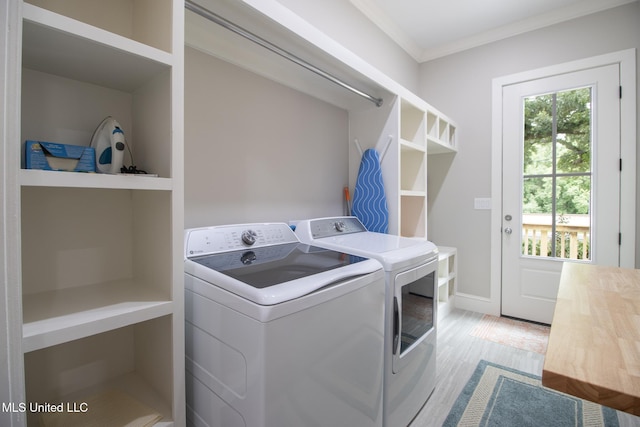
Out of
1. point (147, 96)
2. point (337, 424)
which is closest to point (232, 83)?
point (147, 96)

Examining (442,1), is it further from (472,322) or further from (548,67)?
(472,322)

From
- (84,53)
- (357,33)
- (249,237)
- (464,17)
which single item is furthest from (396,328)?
(464,17)

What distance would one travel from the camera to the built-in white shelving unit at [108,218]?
0.85 meters

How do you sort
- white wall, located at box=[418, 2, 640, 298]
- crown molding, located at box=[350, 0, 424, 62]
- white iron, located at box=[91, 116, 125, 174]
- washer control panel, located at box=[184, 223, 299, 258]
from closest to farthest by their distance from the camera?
white iron, located at box=[91, 116, 125, 174] < washer control panel, located at box=[184, 223, 299, 258] < crown molding, located at box=[350, 0, 424, 62] < white wall, located at box=[418, 2, 640, 298]

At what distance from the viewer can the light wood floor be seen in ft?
5.31

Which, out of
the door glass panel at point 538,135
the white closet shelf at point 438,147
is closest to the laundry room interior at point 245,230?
the white closet shelf at point 438,147

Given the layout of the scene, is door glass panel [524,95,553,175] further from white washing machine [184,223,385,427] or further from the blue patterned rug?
white washing machine [184,223,385,427]

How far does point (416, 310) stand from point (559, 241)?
2.00 metres

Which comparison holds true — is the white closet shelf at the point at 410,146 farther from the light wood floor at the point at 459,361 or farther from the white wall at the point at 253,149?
the light wood floor at the point at 459,361

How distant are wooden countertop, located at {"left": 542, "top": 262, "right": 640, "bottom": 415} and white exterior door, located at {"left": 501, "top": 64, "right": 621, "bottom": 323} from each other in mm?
1695

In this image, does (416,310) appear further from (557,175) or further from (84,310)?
(557,175)

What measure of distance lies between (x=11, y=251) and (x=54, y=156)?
36 cm

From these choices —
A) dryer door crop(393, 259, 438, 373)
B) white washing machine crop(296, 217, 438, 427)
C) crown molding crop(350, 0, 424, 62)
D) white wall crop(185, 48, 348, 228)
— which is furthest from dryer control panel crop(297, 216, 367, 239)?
A: crown molding crop(350, 0, 424, 62)

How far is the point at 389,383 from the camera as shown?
52.4 inches
